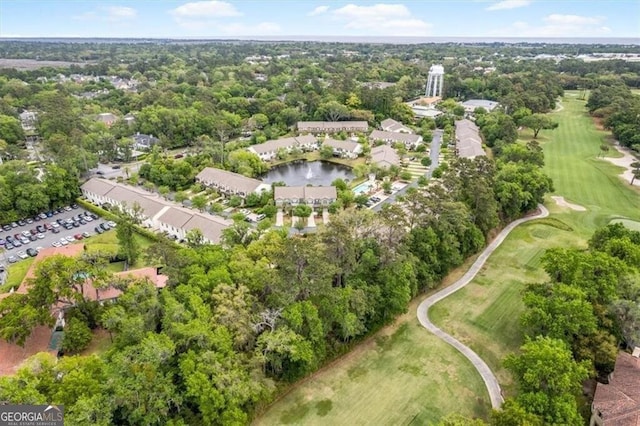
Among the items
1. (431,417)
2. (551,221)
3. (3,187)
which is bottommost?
(431,417)

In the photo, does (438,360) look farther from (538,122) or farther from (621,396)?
(538,122)

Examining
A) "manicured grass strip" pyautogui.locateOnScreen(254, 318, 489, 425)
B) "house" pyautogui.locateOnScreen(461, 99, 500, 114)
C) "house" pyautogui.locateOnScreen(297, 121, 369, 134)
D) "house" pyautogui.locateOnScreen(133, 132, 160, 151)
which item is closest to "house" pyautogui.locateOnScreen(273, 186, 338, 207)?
"manicured grass strip" pyautogui.locateOnScreen(254, 318, 489, 425)

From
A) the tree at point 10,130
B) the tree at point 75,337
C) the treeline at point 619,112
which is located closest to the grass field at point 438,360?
the tree at point 75,337

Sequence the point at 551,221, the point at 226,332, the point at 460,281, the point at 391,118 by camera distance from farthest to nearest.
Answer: the point at 391,118, the point at 551,221, the point at 460,281, the point at 226,332

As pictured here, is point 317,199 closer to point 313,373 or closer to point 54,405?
point 313,373

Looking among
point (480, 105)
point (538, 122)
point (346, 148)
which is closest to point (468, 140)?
point (538, 122)

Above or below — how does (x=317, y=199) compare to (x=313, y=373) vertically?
above

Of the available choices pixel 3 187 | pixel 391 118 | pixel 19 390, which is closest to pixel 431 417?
pixel 19 390
